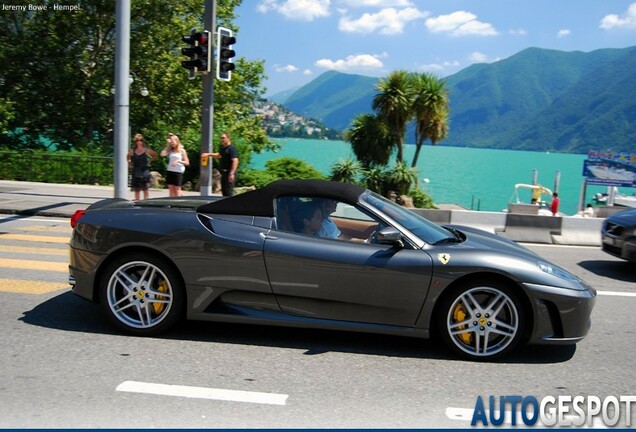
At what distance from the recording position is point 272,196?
5.24 m

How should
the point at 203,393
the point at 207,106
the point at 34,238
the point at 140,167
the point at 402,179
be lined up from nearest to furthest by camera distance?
the point at 203,393
the point at 34,238
the point at 140,167
the point at 207,106
the point at 402,179

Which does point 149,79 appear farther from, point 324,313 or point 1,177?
point 324,313

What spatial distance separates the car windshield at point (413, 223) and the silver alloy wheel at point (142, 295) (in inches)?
71.8

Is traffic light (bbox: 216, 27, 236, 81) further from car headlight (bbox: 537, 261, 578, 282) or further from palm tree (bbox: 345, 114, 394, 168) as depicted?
car headlight (bbox: 537, 261, 578, 282)

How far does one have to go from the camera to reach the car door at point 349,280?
15.9ft

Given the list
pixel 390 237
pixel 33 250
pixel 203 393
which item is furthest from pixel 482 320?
pixel 33 250

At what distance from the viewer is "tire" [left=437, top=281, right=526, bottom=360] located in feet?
15.9

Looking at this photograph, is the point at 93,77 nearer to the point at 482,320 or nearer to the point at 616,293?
the point at 616,293

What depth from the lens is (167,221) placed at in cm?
521

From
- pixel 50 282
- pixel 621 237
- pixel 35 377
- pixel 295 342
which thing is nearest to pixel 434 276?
pixel 295 342

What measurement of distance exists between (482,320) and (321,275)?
1.30 meters

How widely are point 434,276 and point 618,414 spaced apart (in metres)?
1.54

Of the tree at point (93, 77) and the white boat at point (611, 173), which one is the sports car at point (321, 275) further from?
the tree at point (93, 77)

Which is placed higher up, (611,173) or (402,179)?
(611,173)
